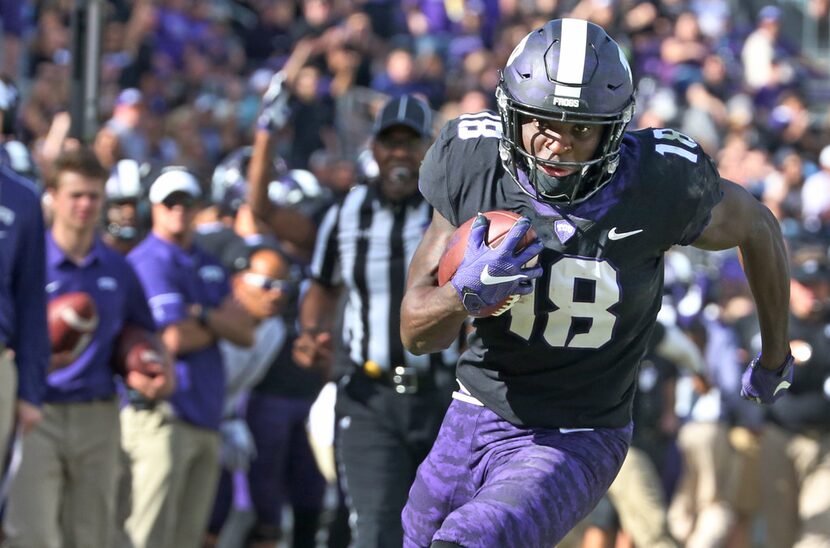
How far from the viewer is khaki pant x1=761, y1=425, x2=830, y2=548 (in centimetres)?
808

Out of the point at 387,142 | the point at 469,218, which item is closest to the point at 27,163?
the point at 387,142

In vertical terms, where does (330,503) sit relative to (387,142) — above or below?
below

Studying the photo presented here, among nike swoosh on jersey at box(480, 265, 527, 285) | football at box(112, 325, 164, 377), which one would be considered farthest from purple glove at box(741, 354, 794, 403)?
football at box(112, 325, 164, 377)

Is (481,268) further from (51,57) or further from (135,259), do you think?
(51,57)

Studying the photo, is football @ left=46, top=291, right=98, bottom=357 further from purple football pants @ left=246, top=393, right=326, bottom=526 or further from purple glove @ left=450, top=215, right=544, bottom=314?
purple glove @ left=450, top=215, right=544, bottom=314

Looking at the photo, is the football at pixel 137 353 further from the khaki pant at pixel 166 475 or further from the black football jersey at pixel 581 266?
the black football jersey at pixel 581 266

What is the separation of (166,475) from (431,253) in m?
2.89

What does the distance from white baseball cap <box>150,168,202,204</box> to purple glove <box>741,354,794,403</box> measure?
10.3 feet

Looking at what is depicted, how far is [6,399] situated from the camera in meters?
5.09

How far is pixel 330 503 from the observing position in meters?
9.21

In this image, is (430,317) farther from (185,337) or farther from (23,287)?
(185,337)

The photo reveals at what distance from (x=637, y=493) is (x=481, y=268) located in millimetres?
4370

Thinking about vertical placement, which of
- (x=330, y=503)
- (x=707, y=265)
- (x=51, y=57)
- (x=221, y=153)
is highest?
(x=51, y=57)

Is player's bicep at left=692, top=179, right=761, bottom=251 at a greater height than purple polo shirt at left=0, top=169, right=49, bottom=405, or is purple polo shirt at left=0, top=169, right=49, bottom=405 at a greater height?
player's bicep at left=692, top=179, right=761, bottom=251
